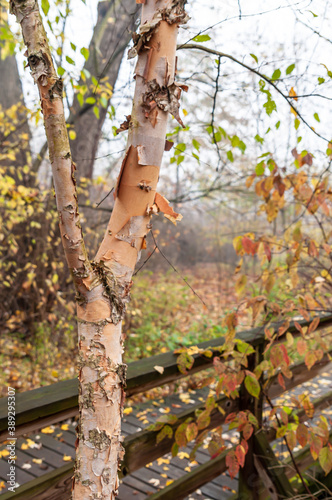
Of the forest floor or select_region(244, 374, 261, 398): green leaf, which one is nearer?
select_region(244, 374, 261, 398): green leaf

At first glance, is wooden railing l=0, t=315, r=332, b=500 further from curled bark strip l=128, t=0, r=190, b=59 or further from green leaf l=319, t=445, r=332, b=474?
curled bark strip l=128, t=0, r=190, b=59

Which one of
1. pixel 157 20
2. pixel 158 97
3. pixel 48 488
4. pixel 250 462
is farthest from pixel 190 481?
pixel 157 20

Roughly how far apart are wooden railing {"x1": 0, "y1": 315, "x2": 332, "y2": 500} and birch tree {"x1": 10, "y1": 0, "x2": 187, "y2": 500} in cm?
52

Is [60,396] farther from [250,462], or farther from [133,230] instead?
[250,462]

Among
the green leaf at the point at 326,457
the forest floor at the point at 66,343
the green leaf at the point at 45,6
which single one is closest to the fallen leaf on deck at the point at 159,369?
the green leaf at the point at 326,457

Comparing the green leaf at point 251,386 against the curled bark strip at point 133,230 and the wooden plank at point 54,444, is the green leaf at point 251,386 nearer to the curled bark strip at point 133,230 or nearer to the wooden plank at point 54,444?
the curled bark strip at point 133,230

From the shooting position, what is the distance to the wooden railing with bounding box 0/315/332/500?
1456 millimetres

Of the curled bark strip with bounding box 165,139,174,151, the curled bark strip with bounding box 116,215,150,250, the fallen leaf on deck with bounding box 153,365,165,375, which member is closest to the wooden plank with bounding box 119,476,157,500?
the fallen leaf on deck with bounding box 153,365,165,375

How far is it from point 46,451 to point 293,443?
2177mm

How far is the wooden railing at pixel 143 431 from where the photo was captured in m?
1.46

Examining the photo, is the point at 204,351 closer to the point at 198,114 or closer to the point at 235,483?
the point at 235,483

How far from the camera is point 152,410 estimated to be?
4.22 meters

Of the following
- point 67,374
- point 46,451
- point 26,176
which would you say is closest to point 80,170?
point 26,176

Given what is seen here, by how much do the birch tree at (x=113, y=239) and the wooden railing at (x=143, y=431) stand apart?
524 mm
